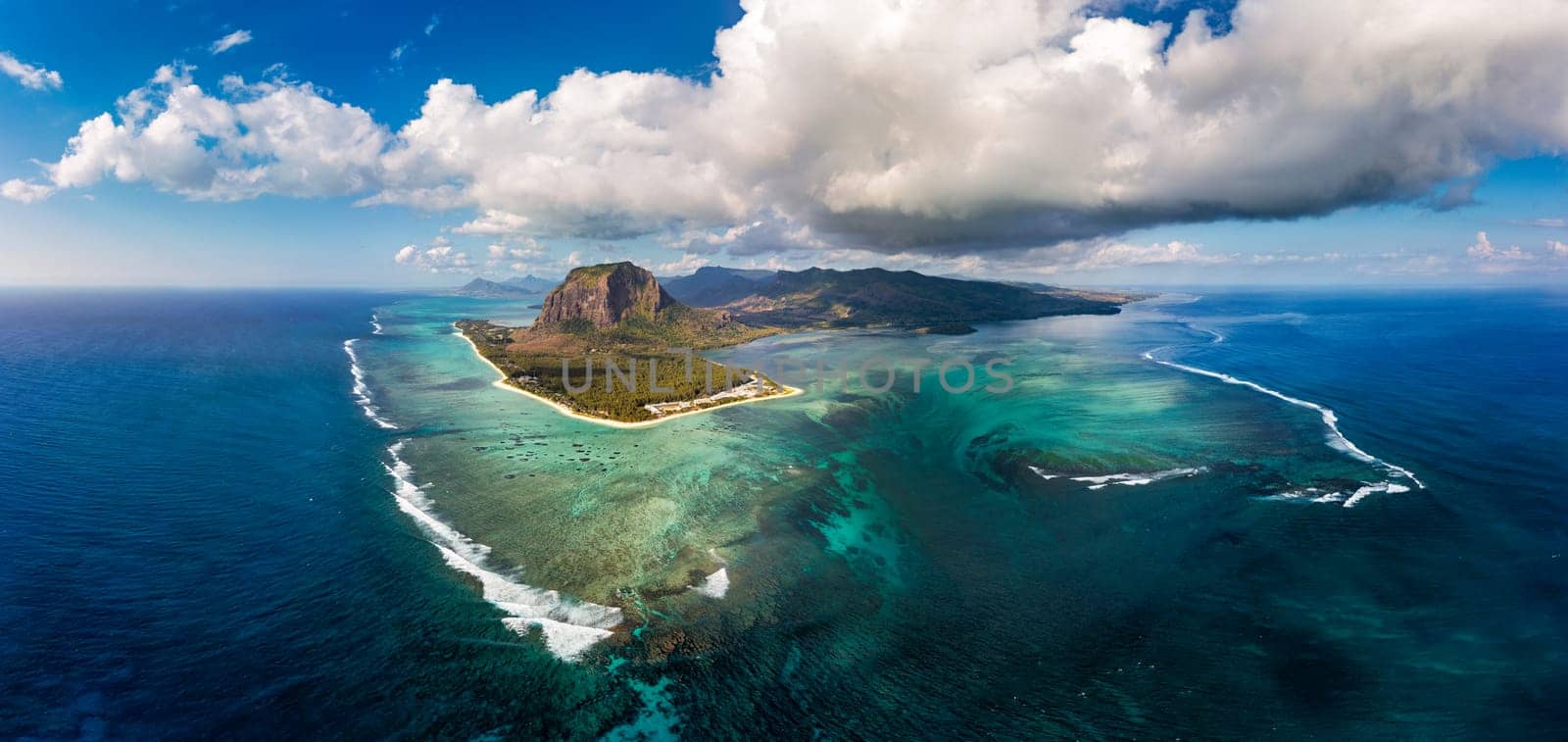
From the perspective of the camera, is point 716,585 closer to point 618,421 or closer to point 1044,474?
point 1044,474

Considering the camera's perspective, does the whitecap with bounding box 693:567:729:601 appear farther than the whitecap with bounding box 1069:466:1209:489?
No

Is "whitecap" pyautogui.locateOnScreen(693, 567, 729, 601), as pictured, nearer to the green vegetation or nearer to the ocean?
the ocean

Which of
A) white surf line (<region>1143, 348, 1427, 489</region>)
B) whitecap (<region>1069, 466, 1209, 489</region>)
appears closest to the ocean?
white surf line (<region>1143, 348, 1427, 489</region>)

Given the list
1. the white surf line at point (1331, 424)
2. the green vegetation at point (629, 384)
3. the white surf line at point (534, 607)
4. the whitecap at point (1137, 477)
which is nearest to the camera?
the white surf line at point (534, 607)

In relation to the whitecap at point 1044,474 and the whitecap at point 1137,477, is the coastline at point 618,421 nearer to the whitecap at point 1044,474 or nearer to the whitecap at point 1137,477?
the whitecap at point 1044,474

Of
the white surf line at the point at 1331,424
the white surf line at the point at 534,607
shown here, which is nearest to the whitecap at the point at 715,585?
the white surf line at the point at 534,607

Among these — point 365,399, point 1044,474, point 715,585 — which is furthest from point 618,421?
point 1044,474
